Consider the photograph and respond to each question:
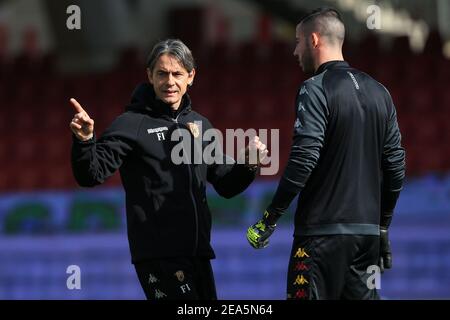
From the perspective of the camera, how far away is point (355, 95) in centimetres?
518

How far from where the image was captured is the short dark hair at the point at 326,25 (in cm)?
530

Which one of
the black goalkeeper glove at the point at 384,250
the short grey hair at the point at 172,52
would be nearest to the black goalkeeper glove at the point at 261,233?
the black goalkeeper glove at the point at 384,250

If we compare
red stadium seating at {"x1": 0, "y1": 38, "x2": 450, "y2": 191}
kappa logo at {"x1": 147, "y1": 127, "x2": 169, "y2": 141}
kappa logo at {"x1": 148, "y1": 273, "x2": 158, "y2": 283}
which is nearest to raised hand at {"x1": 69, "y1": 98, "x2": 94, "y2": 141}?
kappa logo at {"x1": 147, "y1": 127, "x2": 169, "y2": 141}

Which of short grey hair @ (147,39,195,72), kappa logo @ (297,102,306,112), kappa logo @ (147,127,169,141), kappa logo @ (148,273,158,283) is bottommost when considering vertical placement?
kappa logo @ (148,273,158,283)

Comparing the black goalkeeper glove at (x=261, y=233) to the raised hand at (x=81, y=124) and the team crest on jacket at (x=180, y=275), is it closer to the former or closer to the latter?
the team crest on jacket at (x=180, y=275)

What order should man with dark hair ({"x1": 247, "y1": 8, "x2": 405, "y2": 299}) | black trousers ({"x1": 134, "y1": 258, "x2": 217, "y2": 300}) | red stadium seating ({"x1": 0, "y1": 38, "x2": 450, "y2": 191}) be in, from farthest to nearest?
red stadium seating ({"x1": 0, "y1": 38, "x2": 450, "y2": 191}), black trousers ({"x1": 134, "y1": 258, "x2": 217, "y2": 300}), man with dark hair ({"x1": 247, "y1": 8, "x2": 405, "y2": 299})

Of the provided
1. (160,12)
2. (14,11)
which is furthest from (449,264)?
(14,11)

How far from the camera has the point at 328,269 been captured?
5.09 meters

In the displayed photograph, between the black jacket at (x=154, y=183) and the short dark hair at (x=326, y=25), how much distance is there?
91 centimetres

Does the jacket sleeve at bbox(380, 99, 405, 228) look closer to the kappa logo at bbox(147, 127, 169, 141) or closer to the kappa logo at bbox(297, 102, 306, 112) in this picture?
the kappa logo at bbox(297, 102, 306, 112)

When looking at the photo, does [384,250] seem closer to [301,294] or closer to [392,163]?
[392,163]

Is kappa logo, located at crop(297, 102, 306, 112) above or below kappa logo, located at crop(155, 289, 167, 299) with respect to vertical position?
above

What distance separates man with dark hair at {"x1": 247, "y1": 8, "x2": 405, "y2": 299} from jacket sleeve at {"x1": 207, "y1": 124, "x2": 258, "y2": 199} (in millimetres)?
514

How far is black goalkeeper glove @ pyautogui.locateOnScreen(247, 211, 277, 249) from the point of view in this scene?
5.13 metres
